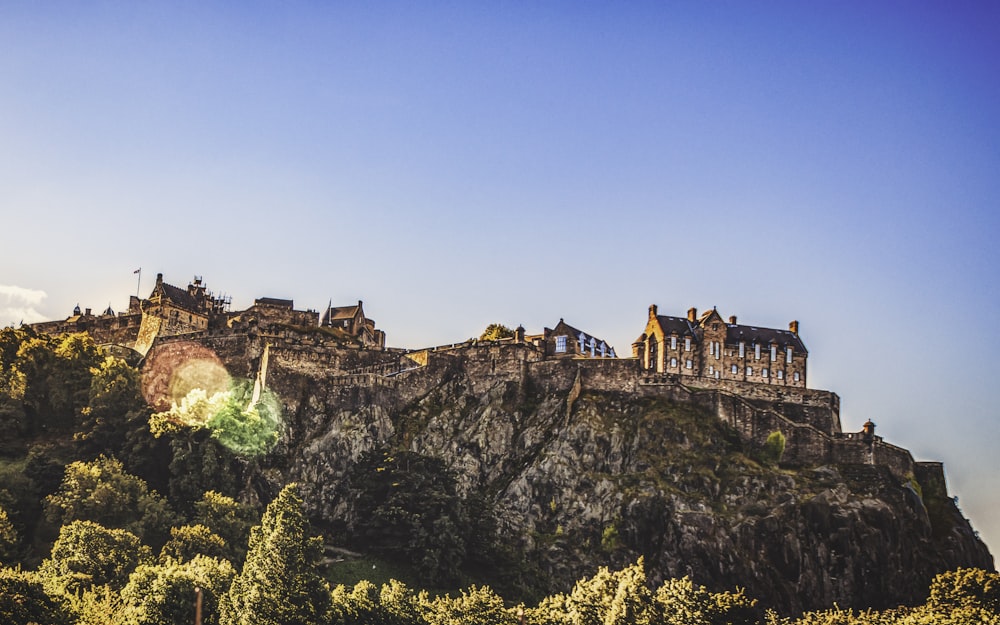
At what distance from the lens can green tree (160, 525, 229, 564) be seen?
66.4 metres

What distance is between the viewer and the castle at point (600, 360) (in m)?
81.9

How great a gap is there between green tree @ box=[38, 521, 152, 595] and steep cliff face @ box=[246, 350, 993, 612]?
45.6 ft

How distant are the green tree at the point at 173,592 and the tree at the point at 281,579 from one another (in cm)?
118

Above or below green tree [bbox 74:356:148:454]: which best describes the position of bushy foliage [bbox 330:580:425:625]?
below

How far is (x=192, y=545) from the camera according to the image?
221ft

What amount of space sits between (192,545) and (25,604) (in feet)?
46.8

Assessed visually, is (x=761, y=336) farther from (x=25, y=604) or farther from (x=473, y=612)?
(x=25, y=604)

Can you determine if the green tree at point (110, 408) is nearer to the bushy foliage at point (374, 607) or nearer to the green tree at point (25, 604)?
the green tree at point (25, 604)

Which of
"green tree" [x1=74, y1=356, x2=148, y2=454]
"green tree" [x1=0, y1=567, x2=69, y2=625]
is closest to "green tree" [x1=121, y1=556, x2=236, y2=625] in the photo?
"green tree" [x1=0, y1=567, x2=69, y2=625]

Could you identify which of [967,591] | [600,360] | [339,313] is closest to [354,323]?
[339,313]

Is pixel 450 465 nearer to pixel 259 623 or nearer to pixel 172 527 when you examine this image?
pixel 172 527

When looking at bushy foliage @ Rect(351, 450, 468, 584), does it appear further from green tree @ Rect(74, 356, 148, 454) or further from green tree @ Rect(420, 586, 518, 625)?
green tree @ Rect(74, 356, 148, 454)

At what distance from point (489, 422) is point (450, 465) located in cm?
454

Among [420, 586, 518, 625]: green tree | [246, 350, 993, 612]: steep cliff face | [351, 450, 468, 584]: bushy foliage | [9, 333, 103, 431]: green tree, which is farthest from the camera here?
[9, 333, 103, 431]: green tree
